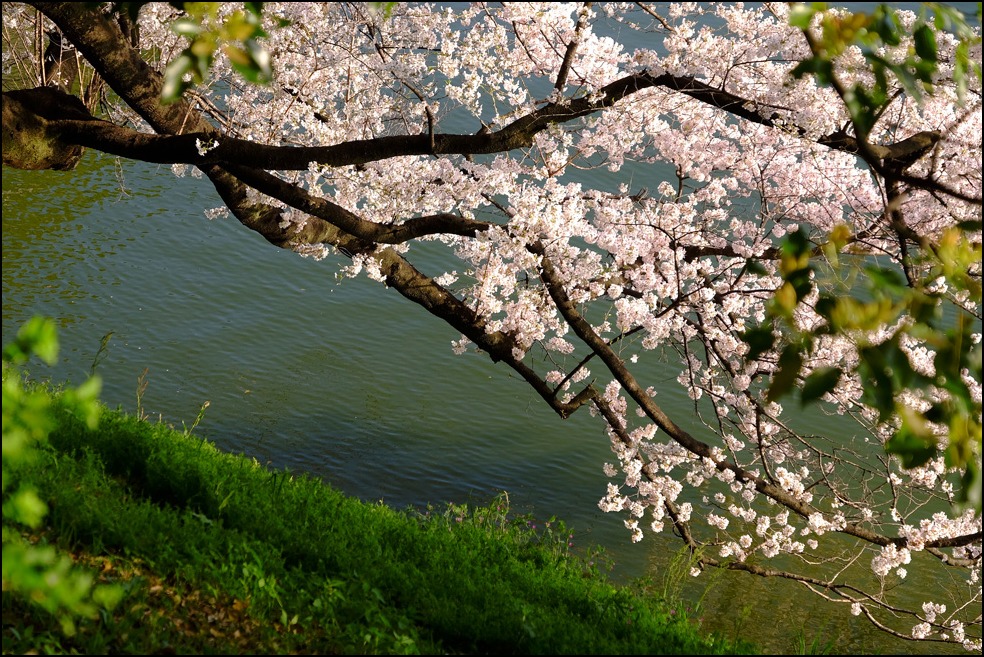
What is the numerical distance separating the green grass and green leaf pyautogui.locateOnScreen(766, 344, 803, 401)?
6.51ft

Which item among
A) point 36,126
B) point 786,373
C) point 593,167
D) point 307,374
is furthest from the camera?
point 307,374

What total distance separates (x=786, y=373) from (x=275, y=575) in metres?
2.57

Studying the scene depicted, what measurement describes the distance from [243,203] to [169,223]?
8.09 meters

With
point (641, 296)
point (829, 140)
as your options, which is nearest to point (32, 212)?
point (641, 296)

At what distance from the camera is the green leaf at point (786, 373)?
1876mm

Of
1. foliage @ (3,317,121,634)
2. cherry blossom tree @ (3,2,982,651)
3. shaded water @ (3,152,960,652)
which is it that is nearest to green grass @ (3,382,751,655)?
cherry blossom tree @ (3,2,982,651)

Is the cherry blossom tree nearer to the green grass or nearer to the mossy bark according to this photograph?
the mossy bark

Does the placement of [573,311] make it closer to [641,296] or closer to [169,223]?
[641,296]

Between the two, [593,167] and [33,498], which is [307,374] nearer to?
[593,167]

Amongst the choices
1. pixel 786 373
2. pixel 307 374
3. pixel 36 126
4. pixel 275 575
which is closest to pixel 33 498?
pixel 786 373

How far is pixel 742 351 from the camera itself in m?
5.84

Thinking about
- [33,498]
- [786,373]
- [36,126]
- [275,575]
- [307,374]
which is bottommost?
[307,374]

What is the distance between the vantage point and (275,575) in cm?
379

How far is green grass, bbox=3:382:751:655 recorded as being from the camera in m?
3.32
